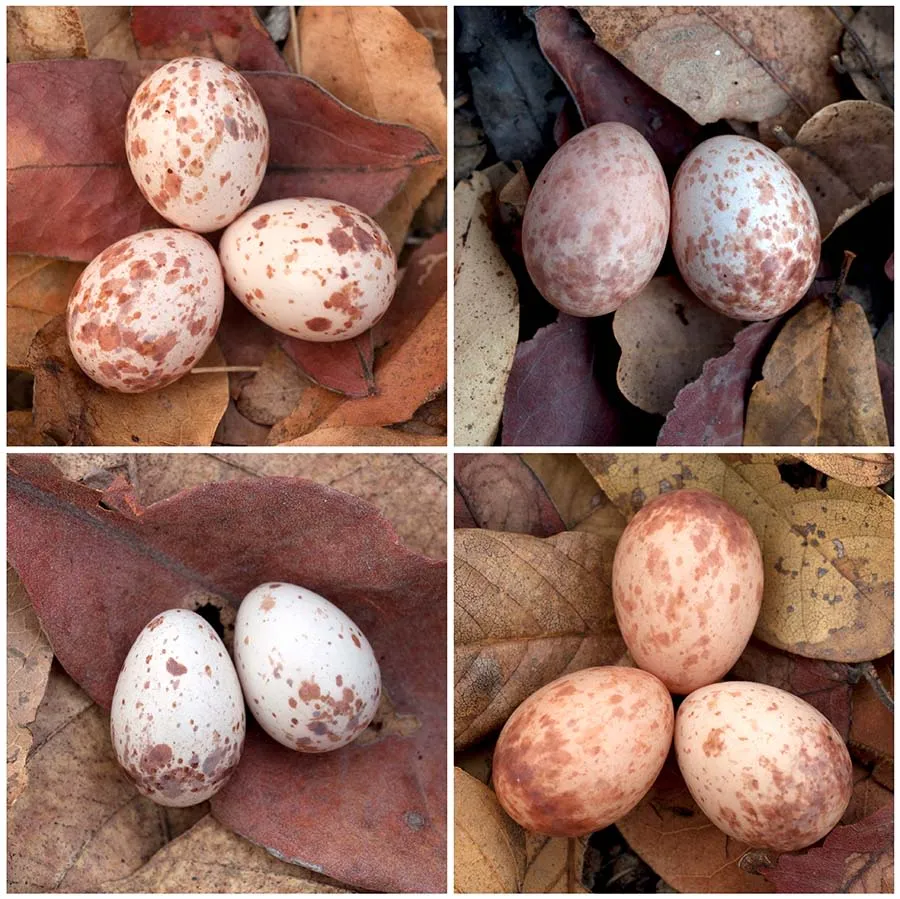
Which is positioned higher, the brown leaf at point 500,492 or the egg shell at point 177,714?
the brown leaf at point 500,492

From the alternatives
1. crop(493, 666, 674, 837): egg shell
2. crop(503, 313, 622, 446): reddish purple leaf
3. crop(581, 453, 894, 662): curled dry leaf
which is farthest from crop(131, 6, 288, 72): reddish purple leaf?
crop(493, 666, 674, 837): egg shell

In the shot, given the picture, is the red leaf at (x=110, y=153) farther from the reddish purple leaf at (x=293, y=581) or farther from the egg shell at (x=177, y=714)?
the egg shell at (x=177, y=714)

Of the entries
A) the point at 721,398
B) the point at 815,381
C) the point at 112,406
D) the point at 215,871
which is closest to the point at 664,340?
the point at 721,398

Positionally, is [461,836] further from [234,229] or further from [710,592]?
[234,229]

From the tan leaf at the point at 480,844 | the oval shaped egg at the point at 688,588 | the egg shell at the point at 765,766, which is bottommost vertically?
the tan leaf at the point at 480,844

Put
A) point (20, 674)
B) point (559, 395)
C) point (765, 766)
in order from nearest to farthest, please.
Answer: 1. point (765, 766)
2. point (20, 674)
3. point (559, 395)

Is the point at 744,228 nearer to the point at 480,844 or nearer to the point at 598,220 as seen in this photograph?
the point at 598,220

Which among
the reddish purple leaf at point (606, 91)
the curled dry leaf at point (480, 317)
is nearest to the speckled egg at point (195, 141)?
the curled dry leaf at point (480, 317)
